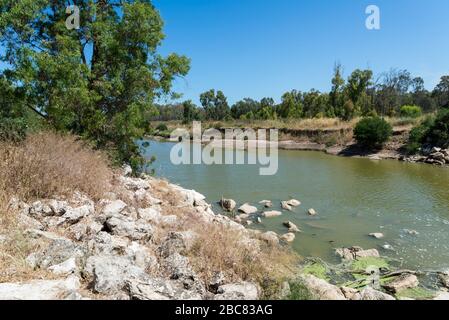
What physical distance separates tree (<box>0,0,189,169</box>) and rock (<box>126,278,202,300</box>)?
18.3 feet

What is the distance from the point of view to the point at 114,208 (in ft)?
17.9

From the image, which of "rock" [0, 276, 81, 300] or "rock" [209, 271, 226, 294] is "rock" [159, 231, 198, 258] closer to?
"rock" [209, 271, 226, 294]

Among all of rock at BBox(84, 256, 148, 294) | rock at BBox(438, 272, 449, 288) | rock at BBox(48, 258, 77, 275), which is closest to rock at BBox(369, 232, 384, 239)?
rock at BBox(438, 272, 449, 288)

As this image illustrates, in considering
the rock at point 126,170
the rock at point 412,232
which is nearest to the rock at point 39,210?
the rock at point 126,170

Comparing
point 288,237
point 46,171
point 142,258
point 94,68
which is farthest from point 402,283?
point 94,68

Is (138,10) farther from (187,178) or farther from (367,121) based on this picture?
(367,121)

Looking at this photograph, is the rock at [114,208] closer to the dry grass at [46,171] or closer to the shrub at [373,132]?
the dry grass at [46,171]

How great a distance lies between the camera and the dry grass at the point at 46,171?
4750 millimetres

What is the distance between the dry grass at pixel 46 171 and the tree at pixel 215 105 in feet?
176

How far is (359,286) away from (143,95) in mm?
6896

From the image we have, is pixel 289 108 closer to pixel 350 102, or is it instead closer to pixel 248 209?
pixel 350 102

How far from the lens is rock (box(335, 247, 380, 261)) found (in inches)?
268

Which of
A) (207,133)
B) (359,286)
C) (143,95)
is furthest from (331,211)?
(207,133)

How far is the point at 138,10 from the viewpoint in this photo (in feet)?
27.4
